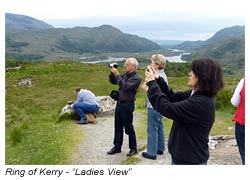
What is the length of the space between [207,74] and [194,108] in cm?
33

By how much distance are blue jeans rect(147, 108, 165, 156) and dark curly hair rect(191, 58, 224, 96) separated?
116 inches

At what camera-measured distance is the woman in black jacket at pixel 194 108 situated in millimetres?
3279

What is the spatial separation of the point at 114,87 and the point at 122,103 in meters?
19.1

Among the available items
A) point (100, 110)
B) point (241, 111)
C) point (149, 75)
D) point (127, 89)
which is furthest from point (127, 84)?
point (100, 110)

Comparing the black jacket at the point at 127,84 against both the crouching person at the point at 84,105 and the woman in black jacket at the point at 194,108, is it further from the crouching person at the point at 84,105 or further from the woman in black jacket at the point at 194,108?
the crouching person at the point at 84,105

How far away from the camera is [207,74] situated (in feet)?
10.7

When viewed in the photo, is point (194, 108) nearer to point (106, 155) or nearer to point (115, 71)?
point (115, 71)

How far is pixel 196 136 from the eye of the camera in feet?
11.3

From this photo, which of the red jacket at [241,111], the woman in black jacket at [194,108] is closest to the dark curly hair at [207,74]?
the woman in black jacket at [194,108]

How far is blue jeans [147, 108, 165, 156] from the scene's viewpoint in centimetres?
636

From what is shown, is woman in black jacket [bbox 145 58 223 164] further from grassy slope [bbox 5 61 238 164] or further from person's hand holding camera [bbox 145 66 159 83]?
grassy slope [bbox 5 61 238 164]

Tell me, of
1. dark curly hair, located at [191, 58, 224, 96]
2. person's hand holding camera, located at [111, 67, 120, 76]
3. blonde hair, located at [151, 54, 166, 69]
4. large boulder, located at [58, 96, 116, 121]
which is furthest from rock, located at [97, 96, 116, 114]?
dark curly hair, located at [191, 58, 224, 96]

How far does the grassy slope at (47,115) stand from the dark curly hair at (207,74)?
452 cm
